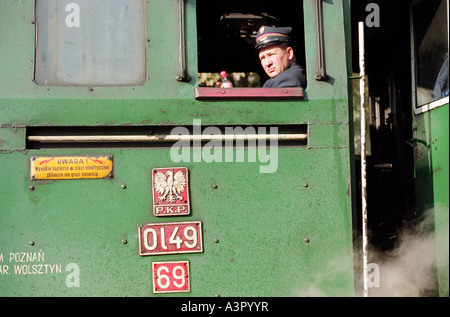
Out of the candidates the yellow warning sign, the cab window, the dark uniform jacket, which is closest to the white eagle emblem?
the yellow warning sign

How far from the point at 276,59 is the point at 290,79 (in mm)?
352

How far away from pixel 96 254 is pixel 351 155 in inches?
57.6

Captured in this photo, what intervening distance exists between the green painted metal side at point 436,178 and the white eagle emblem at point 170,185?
1.53 m

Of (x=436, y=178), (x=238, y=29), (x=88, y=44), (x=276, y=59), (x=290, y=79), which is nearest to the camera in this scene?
(x=88, y=44)

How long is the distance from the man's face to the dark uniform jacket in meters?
0.19

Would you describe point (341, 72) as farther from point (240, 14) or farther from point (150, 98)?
point (240, 14)

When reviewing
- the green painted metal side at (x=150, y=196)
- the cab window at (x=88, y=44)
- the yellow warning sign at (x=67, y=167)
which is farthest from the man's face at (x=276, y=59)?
the yellow warning sign at (x=67, y=167)

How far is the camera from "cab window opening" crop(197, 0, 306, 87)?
430cm

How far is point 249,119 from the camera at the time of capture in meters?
3.16

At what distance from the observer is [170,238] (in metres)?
3.09

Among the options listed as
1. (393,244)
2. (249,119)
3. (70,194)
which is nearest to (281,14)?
(249,119)

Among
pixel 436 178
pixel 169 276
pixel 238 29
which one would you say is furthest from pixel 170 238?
pixel 238 29

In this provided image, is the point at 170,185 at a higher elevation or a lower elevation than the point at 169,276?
higher

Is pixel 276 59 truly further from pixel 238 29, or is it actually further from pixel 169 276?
pixel 169 276
